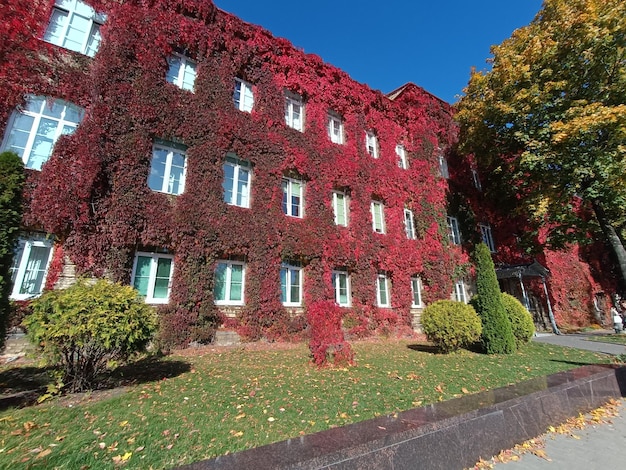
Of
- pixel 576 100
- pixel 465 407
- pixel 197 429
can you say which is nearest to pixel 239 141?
pixel 197 429

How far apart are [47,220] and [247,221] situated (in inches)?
226

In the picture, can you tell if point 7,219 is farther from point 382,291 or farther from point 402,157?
point 402,157

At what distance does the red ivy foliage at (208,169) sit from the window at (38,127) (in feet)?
0.93

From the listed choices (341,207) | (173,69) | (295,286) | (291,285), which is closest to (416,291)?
(341,207)

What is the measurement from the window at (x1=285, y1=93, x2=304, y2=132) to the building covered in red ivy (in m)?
0.07

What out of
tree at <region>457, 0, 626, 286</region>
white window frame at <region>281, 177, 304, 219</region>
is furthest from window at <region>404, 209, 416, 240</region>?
white window frame at <region>281, 177, 304, 219</region>

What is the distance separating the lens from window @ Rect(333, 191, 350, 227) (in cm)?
1467

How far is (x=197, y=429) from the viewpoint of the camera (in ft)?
12.5

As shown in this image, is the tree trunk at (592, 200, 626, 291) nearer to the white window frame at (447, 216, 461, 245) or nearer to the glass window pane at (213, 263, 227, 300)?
the white window frame at (447, 216, 461, 245)

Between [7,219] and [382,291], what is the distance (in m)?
13.5

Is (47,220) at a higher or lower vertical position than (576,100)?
lower

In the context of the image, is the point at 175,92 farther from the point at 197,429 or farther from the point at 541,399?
the point at 541,399

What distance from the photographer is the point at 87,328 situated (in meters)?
4.74

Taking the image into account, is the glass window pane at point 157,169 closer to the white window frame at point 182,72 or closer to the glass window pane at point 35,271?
the white window frame at point 182,72
